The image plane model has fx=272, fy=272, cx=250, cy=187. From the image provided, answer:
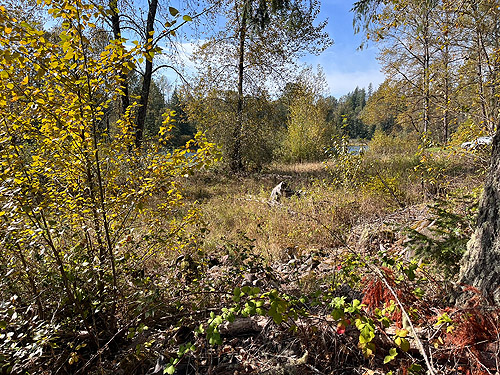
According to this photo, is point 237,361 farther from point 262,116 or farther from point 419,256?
point 262,116

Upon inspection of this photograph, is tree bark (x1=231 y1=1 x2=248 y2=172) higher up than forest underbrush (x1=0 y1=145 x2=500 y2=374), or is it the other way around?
tree bark (x1=231 y1=1 x2=248 y2=172)

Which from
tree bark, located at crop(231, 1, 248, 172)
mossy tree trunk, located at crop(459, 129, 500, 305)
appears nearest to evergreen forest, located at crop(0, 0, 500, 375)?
mossy tree trunk, located at crop(459, 129, 500, 305)

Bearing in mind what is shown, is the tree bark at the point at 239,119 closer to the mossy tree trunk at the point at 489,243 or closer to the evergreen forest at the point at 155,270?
the evergreen forest at the point at 155,270

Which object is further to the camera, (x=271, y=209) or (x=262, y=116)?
(x=262, y=116)

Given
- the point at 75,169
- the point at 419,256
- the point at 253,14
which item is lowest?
the point at 419,256

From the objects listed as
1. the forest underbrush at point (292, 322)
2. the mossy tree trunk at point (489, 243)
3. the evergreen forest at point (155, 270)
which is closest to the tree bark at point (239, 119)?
the evergreen forest at point (155, 270)

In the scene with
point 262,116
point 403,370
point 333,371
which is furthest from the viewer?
point 262,116

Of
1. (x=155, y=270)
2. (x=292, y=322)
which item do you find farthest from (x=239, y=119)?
(x=292, y=322)

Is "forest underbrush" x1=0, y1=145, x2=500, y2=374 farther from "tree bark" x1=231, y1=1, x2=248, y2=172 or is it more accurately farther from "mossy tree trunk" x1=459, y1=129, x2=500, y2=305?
"tree bark" x1=231, y1=1, x2=248, y2=172

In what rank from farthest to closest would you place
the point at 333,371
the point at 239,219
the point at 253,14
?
the point at 253,14 → the point at 239,219 → the point at 333,371

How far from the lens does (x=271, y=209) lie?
224 inches

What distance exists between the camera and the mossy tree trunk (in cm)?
160

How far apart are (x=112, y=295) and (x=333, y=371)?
161 centimetres

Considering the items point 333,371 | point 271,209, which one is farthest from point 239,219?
point 333,371
